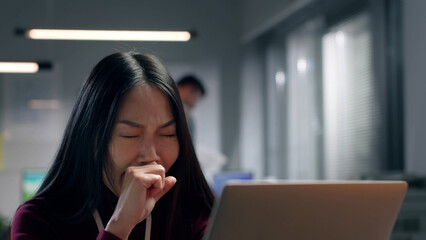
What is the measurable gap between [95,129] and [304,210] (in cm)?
46

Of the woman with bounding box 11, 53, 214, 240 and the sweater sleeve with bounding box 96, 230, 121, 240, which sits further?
the woman with bounding box 11, 53, 214, 240

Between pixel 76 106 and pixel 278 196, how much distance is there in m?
0.53

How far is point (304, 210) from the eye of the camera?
839 millimetres

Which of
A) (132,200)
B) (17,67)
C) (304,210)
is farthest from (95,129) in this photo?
(17,67)

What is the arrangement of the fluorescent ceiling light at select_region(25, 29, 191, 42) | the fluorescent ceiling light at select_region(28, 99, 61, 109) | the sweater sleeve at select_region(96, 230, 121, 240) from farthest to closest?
the fluorescent ceiling light at select_region(28, 99, 61, 109)
the fluorescent ceiling light at select_region(25, 29, 191, 42)
the sweater sleeve at select_region(96, 230, 121, 240)

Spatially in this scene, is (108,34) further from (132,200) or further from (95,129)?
(132,200)

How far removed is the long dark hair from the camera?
112cm

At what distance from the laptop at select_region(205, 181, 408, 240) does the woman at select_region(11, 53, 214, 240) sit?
10.6 inches

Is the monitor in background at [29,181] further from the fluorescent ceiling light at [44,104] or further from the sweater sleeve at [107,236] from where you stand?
the sweater sleeve at [107,236]

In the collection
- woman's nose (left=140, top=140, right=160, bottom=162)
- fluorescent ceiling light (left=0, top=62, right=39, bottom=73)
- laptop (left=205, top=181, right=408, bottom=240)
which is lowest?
laptop (left=205, top=181, right=408, bottom=240)

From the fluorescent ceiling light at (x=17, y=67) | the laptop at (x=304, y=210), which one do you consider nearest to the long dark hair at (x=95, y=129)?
the laptop at (x=304, y=210)

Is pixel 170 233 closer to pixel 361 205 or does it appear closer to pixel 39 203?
pixel 39 203

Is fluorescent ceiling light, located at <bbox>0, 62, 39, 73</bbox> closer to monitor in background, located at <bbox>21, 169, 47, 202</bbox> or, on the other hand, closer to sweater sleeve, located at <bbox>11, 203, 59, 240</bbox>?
monitor in background, located at <bbox>21, 169, 47, 202</bbox>

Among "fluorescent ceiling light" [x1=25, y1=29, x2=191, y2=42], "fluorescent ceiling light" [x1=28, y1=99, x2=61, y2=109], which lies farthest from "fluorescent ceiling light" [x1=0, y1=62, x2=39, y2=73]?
"fluorescent ceiling light" [x1=25, y1=29, x2=191, y2=42]
